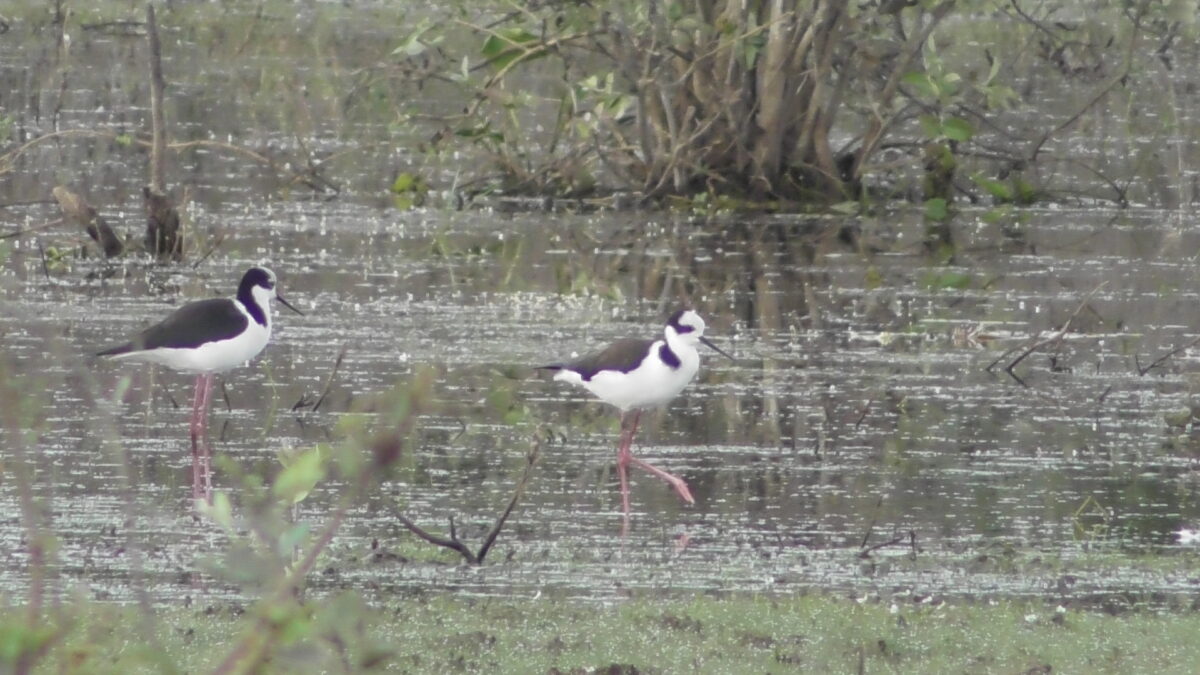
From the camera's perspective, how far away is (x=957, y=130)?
18.3 metres

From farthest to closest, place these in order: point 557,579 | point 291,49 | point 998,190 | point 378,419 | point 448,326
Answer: point 291,49
point 998,190
point 448,326
point 378,419
point 557,579

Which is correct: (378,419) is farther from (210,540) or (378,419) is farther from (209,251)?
(209,251)

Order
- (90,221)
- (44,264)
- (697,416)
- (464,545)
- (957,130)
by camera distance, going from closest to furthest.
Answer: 1. (464,545)
2. (697,416)
3. (44,264)
4. (90,221)
5. (957,130)

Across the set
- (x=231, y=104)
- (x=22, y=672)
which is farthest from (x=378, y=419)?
(x=231, y=104)

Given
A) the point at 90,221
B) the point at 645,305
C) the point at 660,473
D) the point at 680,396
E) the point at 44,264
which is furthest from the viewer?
the point at 90,221

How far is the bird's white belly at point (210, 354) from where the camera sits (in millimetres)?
10430

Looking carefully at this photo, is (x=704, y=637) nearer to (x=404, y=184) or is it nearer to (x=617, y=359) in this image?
(x=617, y=359)

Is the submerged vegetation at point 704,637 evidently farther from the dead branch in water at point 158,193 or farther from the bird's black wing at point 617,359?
the dead branch in water at point 158,193

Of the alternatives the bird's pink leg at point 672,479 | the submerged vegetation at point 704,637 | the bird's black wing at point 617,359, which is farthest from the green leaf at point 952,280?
the submerged vegetation at point 704,637

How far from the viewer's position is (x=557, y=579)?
7926 millimetres

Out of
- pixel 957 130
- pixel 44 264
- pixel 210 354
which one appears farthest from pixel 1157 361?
pixel 44 264

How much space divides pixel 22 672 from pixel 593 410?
8437 mm

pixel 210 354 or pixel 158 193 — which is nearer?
pixel 210 354

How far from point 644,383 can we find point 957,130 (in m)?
8.92
